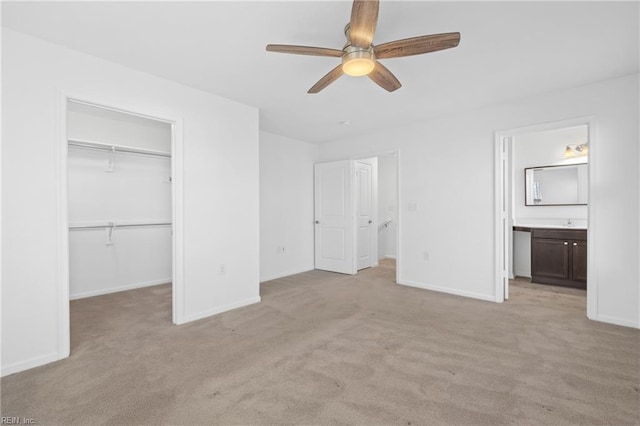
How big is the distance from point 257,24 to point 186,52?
2.50ft

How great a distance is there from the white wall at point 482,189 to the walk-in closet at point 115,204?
3.09 meters

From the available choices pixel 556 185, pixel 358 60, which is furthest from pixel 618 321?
pixel 358 60

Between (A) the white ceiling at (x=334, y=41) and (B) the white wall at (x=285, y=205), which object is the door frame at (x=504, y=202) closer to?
(A) the white ceiling at (x=334, y=41)

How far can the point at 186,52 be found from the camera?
8.14 feet

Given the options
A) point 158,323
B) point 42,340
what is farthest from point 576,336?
point 42,340

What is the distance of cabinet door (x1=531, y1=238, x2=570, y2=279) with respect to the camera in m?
4.39

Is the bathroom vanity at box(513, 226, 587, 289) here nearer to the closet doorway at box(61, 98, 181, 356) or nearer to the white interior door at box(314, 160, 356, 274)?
the white interior door at box(314, 160, 356, 274)

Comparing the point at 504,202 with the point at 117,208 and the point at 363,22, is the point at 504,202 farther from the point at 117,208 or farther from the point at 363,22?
the point at 117,208

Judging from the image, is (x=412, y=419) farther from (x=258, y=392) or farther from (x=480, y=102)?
(x=480, y=102)

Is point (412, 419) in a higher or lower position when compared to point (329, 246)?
lower

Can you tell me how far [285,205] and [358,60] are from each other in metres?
3.60

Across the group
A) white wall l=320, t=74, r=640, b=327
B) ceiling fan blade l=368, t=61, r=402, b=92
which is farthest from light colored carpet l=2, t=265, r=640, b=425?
ceiling fan blade l=368, t=61, r=402, b=92

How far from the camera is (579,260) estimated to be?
427 centimetres

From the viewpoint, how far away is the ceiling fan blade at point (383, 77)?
2136mm
